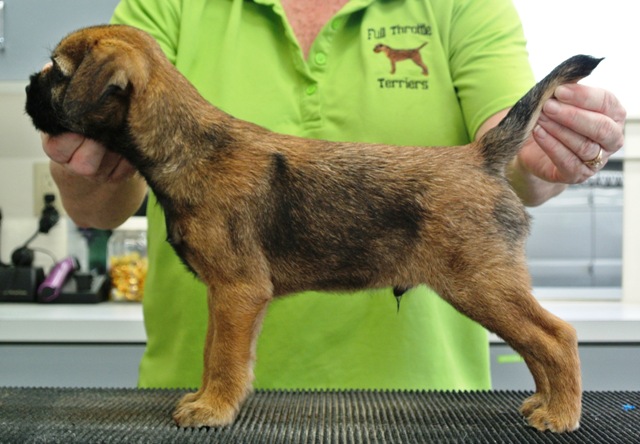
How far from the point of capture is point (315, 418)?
134 centimetres

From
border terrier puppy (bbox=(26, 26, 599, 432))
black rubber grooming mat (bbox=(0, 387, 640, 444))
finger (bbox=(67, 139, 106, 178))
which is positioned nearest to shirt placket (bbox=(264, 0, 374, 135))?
border terrier puppy (bbox=(26, 26, 599, 432))

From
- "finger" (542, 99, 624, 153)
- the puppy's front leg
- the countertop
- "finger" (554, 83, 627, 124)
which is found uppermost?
"finger" (554, 83, 627, 124)

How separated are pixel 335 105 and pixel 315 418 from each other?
0.87 m

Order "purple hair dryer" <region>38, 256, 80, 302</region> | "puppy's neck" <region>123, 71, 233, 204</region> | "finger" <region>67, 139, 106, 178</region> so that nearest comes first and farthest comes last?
1. "puppy's neck" <region>123, 71, 233, 204</region>
2. "finger" <region>67, 139, 106, 178</region>
3. "purple hair dryer" <region>38, 256, 80, 302</region>

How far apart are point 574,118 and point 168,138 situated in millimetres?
800

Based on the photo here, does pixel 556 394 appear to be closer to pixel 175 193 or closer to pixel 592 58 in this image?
pixel 592 58

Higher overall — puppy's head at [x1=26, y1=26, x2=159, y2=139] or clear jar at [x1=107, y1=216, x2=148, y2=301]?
puppy's head at [x1=26, y1=26, x2=159, y2=139]

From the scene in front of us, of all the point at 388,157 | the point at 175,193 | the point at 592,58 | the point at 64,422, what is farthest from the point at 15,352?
the point at 592,58

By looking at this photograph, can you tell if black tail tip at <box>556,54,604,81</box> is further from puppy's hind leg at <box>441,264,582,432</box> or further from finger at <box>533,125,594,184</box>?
puppy's hind leg at <box>441,264,582,432</box>

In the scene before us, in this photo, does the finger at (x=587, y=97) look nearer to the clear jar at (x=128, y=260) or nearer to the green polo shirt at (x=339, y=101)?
the green polo shirt at (x=339, y=101)

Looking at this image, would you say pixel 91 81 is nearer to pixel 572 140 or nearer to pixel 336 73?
pixel 336 73

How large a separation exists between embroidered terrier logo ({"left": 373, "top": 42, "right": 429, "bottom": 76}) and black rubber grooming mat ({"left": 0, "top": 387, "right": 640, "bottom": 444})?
0.86 m

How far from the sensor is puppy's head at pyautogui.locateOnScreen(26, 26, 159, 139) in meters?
1.23

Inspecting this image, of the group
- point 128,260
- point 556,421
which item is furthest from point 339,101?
point 128,260
